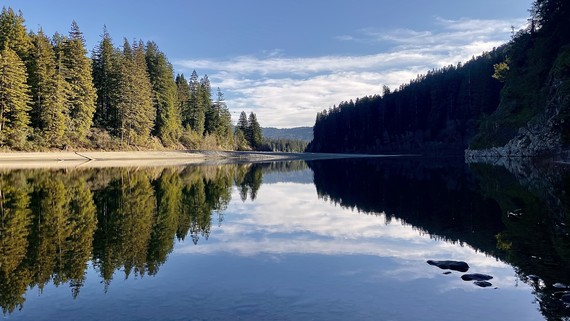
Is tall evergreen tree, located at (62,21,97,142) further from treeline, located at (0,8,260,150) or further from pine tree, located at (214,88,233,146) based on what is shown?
pine tree, located at (214,88,233,146)

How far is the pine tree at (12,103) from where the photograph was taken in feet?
165

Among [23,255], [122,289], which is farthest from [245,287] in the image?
[23,255]

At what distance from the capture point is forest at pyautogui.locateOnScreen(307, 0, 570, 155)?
48562 millimetres

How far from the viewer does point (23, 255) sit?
9.76 meters

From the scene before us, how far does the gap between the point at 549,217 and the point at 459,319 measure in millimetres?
9930

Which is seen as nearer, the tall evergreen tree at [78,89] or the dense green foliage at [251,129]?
the tall evergreen tree at [78,89]

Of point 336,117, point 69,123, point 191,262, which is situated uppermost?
point 336,117

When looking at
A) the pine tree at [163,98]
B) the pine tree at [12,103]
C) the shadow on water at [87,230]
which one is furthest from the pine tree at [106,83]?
the shadow on water at [87,230]

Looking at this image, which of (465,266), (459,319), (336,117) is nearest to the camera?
(459,319)

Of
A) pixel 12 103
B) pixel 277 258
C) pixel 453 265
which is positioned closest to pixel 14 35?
pixel 12 103

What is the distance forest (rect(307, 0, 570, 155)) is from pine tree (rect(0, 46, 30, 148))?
2394 inches

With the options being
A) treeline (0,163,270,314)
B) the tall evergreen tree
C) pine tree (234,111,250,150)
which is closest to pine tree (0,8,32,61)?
the tall evergreen tree

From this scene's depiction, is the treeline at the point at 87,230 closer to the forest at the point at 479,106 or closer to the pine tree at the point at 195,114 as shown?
the forest at the point at 479,106

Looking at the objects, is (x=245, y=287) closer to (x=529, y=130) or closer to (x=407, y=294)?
(x=407, y=294)
